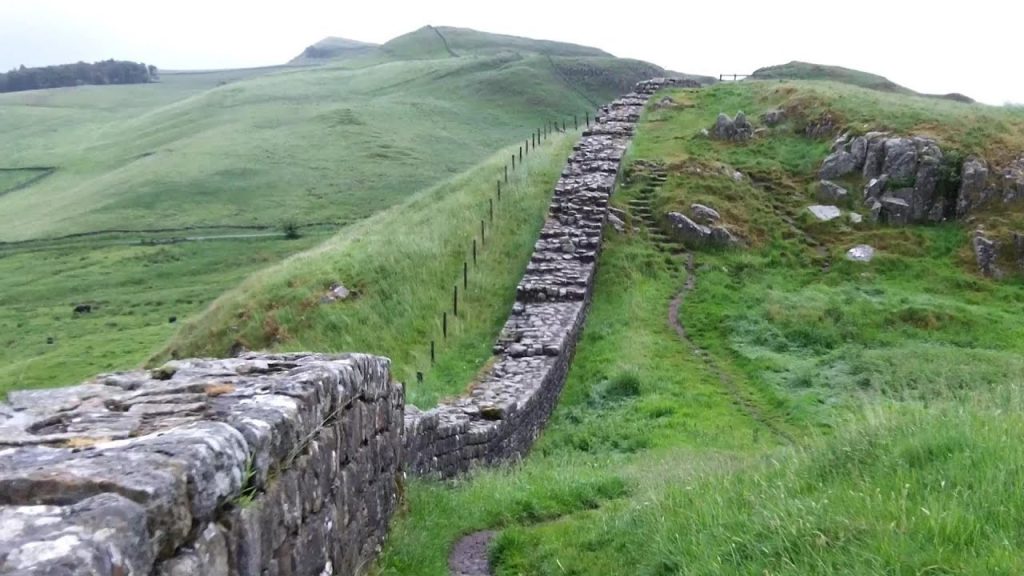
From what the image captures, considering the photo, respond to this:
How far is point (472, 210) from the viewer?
1225 inches

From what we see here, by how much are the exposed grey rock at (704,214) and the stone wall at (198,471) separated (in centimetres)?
2283

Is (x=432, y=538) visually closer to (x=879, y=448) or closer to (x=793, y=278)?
(x=879, y=448)

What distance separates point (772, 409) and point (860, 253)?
11.6 metres

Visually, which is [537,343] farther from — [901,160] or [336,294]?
[901,160]

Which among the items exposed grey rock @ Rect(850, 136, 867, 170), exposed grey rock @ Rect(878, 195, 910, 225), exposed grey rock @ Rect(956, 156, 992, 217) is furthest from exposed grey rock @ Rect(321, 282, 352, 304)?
exposed grey rock @ Rect(956, 156, 992, 217)

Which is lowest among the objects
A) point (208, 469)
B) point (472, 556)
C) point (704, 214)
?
point (472, 556)

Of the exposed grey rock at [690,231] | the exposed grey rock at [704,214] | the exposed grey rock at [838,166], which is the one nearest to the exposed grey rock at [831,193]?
the exposed grey rock at [838,166]

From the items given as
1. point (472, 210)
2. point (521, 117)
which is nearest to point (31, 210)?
point (521, 117)

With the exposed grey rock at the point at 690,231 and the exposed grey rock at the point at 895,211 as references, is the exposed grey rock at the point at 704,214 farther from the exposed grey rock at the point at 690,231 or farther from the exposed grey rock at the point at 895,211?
the exposed grey rock at the point at 895,211

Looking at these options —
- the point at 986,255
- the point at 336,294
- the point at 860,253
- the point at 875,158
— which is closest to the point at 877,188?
the point at 875,158

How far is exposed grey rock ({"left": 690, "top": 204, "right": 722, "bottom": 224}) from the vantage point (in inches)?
1161

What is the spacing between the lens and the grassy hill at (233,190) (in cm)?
3067

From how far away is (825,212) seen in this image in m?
30.5

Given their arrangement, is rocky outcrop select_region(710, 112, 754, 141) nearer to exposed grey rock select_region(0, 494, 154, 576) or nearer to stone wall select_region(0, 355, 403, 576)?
stone wall select_region(0, 355, 403, 576)
